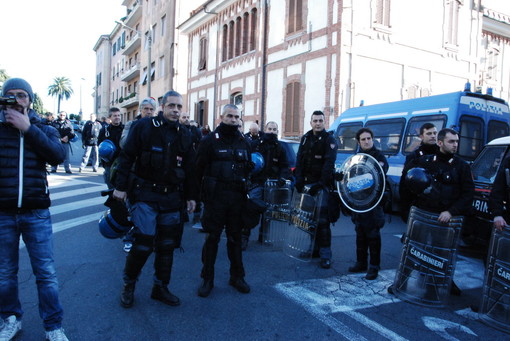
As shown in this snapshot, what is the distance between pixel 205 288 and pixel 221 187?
3.34ft

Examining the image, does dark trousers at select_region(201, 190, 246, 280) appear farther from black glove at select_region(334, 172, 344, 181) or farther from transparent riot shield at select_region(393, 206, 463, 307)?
transparent riot shield at select_region(393, 206, 463, 307)

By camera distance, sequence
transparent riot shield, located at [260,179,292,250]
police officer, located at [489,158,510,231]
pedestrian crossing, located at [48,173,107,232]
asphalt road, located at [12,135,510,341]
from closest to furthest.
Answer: asphalt road, located at [12,135,510,341] < police officer, located at [489,158,510,231] < transparent riot shield, located at [260,179,292,250] < pedestrian crossing, located at [48,173,107,232]

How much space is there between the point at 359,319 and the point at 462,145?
6.93m

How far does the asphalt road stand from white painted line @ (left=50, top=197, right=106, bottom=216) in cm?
265

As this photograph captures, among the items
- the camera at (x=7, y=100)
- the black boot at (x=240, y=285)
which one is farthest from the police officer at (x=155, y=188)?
the camera at (x=7, y=100)

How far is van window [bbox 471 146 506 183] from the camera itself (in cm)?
512

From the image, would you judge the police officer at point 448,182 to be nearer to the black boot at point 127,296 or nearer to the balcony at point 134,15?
the black boot at point 127,296

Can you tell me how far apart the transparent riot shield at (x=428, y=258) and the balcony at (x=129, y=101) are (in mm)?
36579

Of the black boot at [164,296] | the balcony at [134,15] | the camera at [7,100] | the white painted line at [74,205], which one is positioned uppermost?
the balcony at [134,15]

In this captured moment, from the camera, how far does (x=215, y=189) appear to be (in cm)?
387

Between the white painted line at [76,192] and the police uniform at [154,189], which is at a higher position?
the police uniform at [154,189]

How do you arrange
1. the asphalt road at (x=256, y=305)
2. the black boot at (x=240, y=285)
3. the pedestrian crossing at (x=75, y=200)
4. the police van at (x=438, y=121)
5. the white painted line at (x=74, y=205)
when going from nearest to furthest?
the asphalt road at (x=256, y=305) < the black boot at (x=240, y=285) < the pedestrian crossing at (x=75, y=200) < the white painted line at (x=74, y=205) < the police van at (x=438, y=121)

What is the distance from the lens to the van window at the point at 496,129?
9070 mm

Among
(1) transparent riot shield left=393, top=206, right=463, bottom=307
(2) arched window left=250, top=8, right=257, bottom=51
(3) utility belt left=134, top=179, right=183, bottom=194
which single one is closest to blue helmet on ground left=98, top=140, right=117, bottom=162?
(3) utility belt left=134, top=179, right=183, bottom=194
